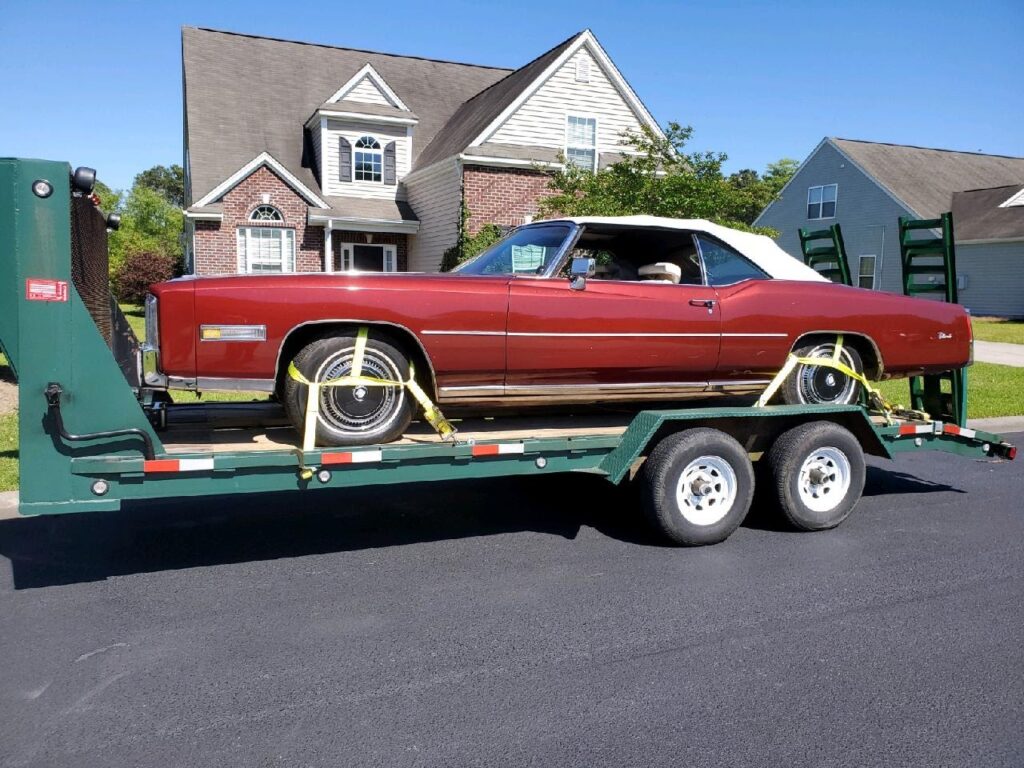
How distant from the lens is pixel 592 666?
383cm

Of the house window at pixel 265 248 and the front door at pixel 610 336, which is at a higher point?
the house window at pixel 265 248

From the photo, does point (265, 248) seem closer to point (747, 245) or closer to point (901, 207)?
point (747, 245)

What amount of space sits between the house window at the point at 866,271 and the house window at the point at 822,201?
2.34 m

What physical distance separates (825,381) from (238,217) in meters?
18.1

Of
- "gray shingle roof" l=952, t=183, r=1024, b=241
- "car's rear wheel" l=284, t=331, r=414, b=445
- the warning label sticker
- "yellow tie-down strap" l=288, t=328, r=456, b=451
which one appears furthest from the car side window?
"gray shingle roof" l=952, t=183, r=1024, b=241

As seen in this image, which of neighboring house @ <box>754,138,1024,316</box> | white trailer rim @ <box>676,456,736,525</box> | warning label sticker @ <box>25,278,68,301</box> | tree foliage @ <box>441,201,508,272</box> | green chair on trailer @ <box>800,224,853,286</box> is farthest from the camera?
neighboring house @ <box>754,138,1024,316</box>

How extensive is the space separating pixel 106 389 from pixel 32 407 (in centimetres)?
33

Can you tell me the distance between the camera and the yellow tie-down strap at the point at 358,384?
15.2 feet

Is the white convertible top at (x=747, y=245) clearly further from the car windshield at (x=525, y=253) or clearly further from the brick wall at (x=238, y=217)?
the brick wall at (x=238, y=217)

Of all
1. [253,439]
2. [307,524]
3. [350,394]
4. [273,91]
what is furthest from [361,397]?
[273,91]

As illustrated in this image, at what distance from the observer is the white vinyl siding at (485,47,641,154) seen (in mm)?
21109

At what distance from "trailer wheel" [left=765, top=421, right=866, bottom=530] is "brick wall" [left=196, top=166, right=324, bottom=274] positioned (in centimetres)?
1796

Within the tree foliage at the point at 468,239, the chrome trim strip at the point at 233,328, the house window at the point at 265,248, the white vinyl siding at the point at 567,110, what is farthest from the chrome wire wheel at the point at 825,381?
the house window at the point at 265,248

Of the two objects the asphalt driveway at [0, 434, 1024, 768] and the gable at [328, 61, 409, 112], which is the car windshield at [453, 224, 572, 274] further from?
the gable at [328, 61, 409, 112]
